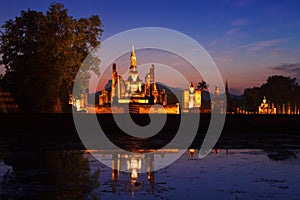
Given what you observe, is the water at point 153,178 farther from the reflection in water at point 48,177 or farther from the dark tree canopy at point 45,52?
the dark tree canopy at point 45,52

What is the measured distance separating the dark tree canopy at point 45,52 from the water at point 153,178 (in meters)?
28.9

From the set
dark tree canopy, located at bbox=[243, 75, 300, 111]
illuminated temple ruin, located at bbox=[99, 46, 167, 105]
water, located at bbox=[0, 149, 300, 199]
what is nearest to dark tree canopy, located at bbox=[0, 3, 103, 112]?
water, located at bbox=[0, 149, 300, 199]

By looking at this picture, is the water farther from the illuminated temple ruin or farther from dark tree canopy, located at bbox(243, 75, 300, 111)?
dark tree canopy, located at bbox(243, 75, 300, 111)

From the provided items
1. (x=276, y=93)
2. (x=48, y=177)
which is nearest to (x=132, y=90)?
(x=276, y=93)

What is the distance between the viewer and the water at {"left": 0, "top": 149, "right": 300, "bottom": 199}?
7.89 m

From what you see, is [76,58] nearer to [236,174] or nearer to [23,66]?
[23,66]

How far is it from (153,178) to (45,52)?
35187mm

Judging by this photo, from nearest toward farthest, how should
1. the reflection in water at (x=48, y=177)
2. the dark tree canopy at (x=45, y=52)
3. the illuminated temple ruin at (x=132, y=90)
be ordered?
the reflection in water at (x=48, y=177)
the dark tree canopy at (x=45, y=52)
the illuminated temple ruin at (x=132, y=90)

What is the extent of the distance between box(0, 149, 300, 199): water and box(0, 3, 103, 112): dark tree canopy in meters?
28.9

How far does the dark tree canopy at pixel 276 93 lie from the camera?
11225 cm

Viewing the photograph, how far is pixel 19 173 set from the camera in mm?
10148

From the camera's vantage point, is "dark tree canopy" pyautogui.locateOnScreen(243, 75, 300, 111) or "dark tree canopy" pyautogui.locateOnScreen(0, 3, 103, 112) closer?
"dark tree canopy" pyautogui.locateOnScreen(0, 3, 103, 112)

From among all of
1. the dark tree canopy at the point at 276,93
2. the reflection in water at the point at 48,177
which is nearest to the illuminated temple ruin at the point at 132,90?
the dark tree canopy at the point at 276,93

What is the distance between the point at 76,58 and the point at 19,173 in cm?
3389
